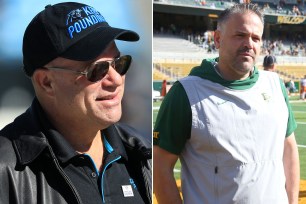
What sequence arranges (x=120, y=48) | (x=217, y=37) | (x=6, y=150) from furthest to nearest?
(x=217, y=37) → (x=120, y=48) → (x=6, y=150)

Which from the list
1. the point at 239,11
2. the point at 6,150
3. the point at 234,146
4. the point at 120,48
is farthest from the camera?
the point at 239,11

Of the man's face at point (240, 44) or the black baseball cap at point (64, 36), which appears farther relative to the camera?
the man's face at point (240, 44)

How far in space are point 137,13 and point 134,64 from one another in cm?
15

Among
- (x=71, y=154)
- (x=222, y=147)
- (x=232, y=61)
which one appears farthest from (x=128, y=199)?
(x=232, y=61)

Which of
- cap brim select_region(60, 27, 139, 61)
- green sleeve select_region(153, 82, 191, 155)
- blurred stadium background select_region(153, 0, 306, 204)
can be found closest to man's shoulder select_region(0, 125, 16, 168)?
cap brim select_region(60, 27, 139, 61)

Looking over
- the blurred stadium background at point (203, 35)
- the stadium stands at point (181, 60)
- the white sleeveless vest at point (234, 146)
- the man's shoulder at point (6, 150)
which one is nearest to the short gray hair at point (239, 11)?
the white sleeveless vest at point (234, 146)

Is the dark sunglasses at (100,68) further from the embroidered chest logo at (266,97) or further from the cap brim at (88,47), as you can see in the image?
the embroidered chest logo at (266,97)

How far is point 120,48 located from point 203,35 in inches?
1645

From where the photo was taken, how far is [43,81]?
1313mm

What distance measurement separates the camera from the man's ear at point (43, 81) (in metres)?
1.30

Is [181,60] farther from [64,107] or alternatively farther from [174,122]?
[64,107]

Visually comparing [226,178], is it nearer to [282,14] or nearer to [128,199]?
[128,199]

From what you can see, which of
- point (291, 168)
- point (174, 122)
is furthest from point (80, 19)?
point (291, 168)

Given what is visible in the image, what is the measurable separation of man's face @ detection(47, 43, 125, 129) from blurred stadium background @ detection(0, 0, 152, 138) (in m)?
0.07
